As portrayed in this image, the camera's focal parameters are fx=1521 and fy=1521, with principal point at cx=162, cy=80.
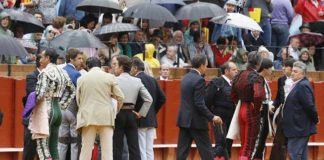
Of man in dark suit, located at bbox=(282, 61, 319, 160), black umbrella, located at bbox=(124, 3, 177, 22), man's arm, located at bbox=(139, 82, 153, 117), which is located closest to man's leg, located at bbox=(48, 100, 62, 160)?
man's arm, located at bbox=(139, 82, 153, 117)

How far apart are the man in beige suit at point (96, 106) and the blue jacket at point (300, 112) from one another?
2.66 m

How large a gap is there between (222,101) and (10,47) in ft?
11.4

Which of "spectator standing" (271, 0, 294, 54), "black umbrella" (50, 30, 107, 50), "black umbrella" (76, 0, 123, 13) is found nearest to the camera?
"black umbrella" (50, 30, 107, 50)

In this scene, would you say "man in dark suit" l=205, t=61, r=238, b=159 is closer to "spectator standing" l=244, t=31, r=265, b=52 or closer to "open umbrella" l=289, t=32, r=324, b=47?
"spectator standing" l=244, t=31, r=265, b=52

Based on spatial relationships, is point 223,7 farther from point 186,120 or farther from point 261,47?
point 186,120

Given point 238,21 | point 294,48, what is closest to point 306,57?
point 294,48

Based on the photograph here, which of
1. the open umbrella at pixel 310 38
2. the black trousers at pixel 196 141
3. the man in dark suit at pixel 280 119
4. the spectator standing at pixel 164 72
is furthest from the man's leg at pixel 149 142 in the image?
the open umbrella at pixel 310 38

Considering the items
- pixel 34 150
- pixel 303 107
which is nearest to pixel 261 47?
pixel 303 107

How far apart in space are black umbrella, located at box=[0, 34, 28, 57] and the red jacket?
8206mm

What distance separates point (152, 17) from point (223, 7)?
3.05 meters

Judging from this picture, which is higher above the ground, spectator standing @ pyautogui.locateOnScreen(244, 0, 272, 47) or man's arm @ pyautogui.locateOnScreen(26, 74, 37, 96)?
spectator standing @ pyautogui.locateOnScreen(244, 0, 272, 47)

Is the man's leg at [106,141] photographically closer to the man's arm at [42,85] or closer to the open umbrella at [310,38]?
the man's arm at [42,85]

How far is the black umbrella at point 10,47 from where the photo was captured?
941 inches

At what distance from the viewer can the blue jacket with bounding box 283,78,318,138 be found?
74.7ft
